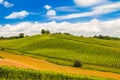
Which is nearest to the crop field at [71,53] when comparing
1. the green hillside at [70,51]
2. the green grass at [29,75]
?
the green hillside at [70,51]

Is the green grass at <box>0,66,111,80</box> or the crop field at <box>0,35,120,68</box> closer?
the green grass at <box>0,66,111,80</box>

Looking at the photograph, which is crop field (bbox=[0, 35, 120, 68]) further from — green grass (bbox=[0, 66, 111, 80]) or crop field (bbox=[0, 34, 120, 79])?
green grass (bbox=[0, 66, 111, 80])

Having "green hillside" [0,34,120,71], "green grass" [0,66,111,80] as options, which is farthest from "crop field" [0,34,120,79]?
"green grass" [0,66,111,80]

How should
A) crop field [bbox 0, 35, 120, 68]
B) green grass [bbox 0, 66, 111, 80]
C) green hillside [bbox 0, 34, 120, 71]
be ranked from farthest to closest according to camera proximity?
crop field [bbox 0, 35, 120, 68] < green hillside [bbox 0, 34, 120, 71] < green grass [bbox 0, 66, 111, 80]

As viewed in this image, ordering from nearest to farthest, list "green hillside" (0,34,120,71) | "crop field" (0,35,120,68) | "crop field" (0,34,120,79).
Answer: "crop field" (0,34,120,79) < "green hillside" (0,34,120,71) < "crop field" (0,35,120,68)

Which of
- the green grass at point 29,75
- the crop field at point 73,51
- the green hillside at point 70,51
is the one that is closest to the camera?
the green grass at point 29,75

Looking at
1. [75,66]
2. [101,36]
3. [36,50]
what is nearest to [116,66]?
[75,66]

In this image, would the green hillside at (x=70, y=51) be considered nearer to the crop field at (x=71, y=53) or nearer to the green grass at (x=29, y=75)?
the crop field at (x=71, y=53)

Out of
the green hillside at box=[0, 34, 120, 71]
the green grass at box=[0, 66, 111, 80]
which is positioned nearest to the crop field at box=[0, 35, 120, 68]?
the green hillside at box=[0, 34, 120, 71]

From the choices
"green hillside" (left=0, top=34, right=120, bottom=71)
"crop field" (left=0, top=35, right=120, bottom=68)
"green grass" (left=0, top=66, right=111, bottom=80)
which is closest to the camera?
"green grass" (left=0, top=66, right=111, bottom=80)

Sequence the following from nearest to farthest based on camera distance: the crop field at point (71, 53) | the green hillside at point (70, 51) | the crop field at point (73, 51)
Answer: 1. the crop field at point (71, 53)
2. the green hillside at point (70, 51)
3. the crop field at point (73, 51)

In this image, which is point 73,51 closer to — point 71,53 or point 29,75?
point 71,53

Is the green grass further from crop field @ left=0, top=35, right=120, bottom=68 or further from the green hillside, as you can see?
crop field @ left=0, top=35, right=120, bottom=68

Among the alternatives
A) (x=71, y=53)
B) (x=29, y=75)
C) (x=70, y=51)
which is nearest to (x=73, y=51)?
(x=70, y=51)
